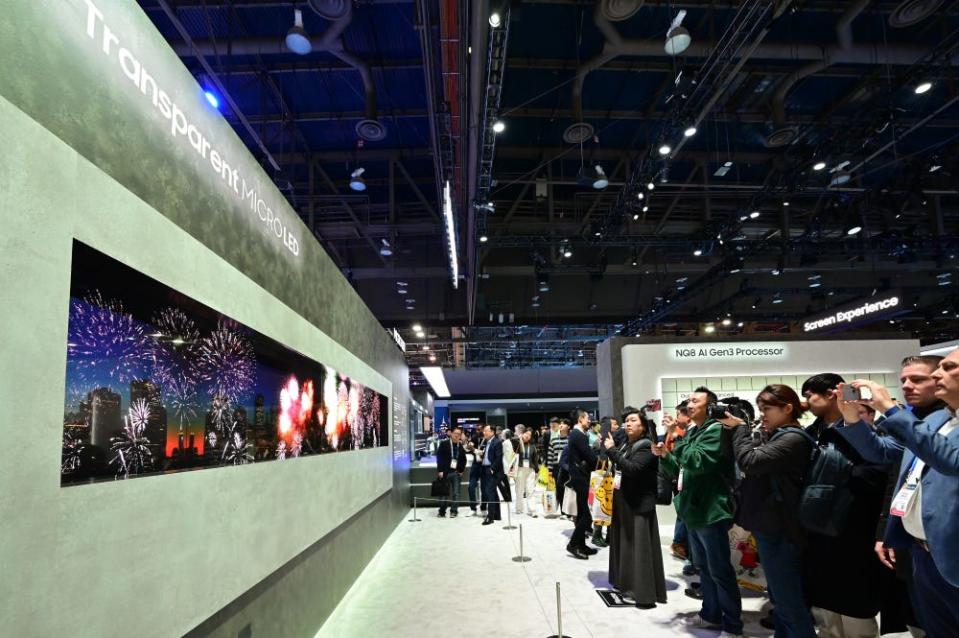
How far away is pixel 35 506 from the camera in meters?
1.37

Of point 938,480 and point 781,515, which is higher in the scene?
point 938,480

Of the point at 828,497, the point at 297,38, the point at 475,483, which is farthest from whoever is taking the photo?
the point at 475,483

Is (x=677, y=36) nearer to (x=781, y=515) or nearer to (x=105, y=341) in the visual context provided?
(x=781, y=515)

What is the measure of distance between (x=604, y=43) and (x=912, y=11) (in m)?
3.59

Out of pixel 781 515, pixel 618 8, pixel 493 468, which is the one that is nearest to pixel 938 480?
pixel 781 515

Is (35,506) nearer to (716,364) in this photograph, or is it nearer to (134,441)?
(134,441)

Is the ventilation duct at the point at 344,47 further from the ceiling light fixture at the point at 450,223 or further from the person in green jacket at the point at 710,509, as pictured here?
the person in green jacket at the point at 710,509

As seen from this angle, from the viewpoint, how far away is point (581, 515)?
→ 627cm

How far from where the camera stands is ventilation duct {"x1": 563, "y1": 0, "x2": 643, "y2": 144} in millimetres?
6570

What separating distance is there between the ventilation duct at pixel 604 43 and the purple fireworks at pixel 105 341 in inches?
259

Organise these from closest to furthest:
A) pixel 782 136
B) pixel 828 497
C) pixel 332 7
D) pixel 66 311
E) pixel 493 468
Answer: pixel 66 311 < pixel 828 497 < pixel 332 7 < pixel 782 136 < pixel 493 468

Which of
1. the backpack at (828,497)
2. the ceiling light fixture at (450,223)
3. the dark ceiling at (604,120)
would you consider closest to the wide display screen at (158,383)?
the backpack at (828,497)

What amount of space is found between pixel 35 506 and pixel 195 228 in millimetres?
1231

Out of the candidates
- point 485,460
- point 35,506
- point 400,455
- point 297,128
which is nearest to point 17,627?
point 35,506
